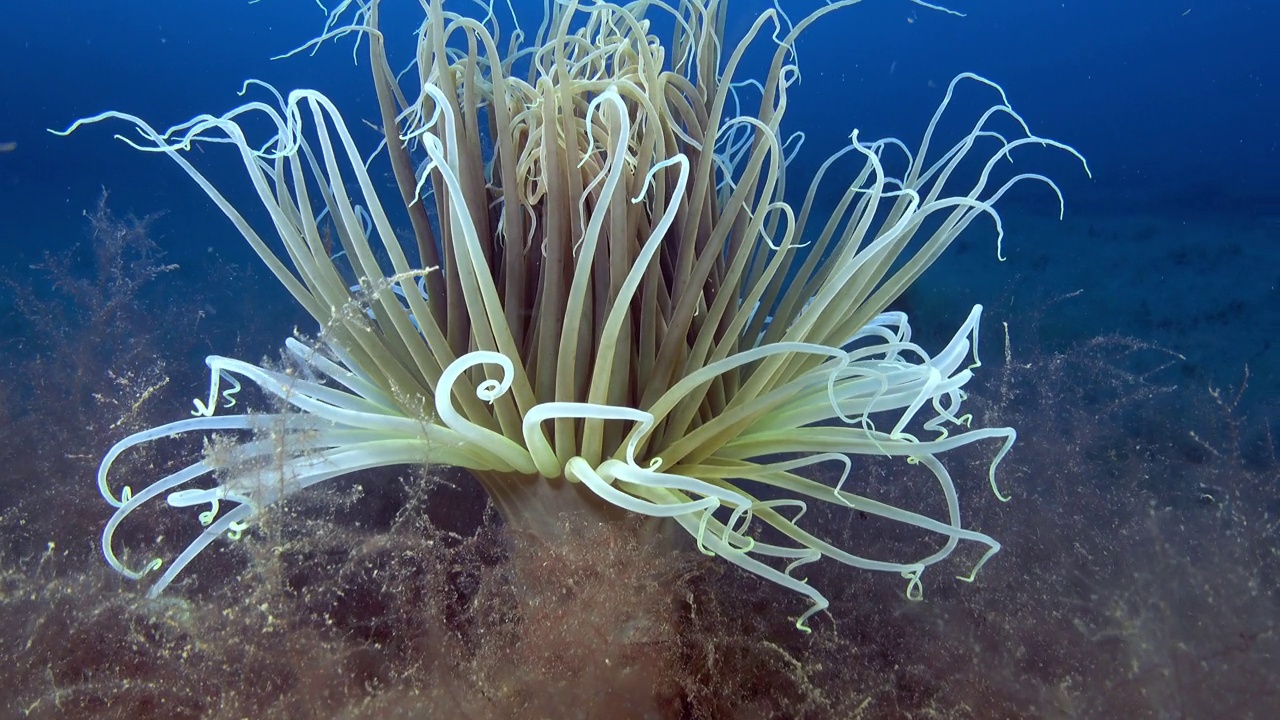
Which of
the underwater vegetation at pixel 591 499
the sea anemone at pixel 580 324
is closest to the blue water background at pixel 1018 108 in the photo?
the sea anemone at pixel 580 324

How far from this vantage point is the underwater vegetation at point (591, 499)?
5.26ft

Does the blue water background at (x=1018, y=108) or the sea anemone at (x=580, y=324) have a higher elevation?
the sea anemone at (x=580, y=324)

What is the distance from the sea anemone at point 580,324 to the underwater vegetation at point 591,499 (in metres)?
0.01

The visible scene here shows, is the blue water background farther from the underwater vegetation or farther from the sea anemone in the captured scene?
the underwater vegetation

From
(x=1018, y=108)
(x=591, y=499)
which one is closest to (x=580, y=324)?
(x=591, y=499)

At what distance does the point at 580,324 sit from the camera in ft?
5.63

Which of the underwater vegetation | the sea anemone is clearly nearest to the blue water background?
the sea anemone

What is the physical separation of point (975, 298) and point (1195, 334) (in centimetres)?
269

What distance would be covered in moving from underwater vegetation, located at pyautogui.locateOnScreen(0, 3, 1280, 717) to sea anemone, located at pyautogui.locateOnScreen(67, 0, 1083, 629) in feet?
0.03

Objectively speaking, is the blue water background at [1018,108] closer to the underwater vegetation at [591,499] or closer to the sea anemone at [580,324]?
the sea anemone at [580,324]

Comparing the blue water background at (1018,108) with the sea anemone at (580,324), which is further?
the blue water background at (1018,108)

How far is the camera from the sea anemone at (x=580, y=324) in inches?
60.5

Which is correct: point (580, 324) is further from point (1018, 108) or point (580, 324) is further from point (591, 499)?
point (1018, 108)

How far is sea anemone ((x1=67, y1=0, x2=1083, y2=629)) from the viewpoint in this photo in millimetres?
1537
